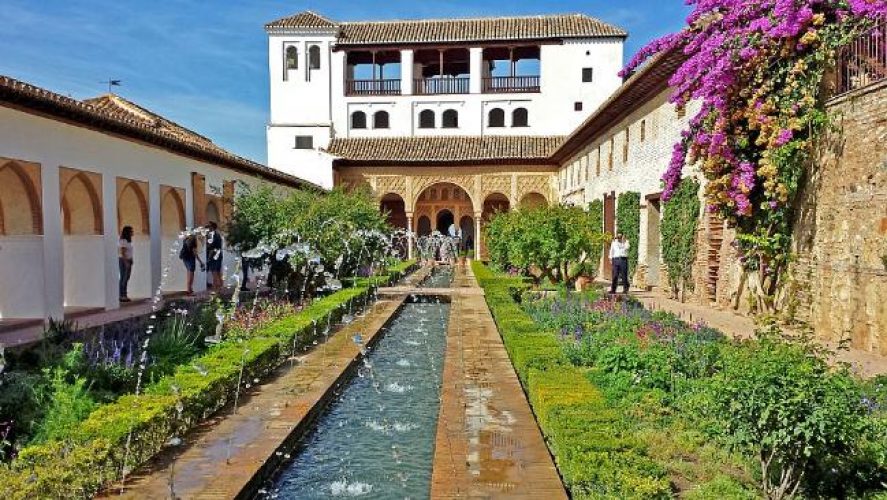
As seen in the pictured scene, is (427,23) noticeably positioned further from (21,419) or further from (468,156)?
(21,419)

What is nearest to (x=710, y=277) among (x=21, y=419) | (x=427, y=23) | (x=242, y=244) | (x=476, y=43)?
(x=242, y=244)

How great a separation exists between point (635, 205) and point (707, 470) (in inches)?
576

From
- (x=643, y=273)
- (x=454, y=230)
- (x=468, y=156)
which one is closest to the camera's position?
(x=643, y=273)

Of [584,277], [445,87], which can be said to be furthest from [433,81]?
[584,277]

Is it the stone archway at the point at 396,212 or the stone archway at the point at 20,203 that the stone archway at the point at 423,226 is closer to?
the stone archway at the point at 396,212

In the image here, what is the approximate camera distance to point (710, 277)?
1367cm

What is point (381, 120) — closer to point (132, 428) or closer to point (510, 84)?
point (510, 84)

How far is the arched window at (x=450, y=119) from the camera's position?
35.2m

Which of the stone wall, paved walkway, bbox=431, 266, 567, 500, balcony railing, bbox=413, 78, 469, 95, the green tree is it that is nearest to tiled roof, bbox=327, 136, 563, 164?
balcony railing, bbox=413, 78, 469, 95

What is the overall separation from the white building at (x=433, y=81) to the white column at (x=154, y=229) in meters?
18.4

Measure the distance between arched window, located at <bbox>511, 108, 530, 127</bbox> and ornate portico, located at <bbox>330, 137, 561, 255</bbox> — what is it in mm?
1004

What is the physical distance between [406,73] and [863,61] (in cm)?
2672

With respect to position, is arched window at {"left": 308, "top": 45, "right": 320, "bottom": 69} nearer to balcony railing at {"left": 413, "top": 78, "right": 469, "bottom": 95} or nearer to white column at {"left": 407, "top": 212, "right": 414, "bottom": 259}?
balcony railing at {"left": 413, "top": 78, "right": 469, "bottom": 95}

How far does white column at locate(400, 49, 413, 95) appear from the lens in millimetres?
34156
